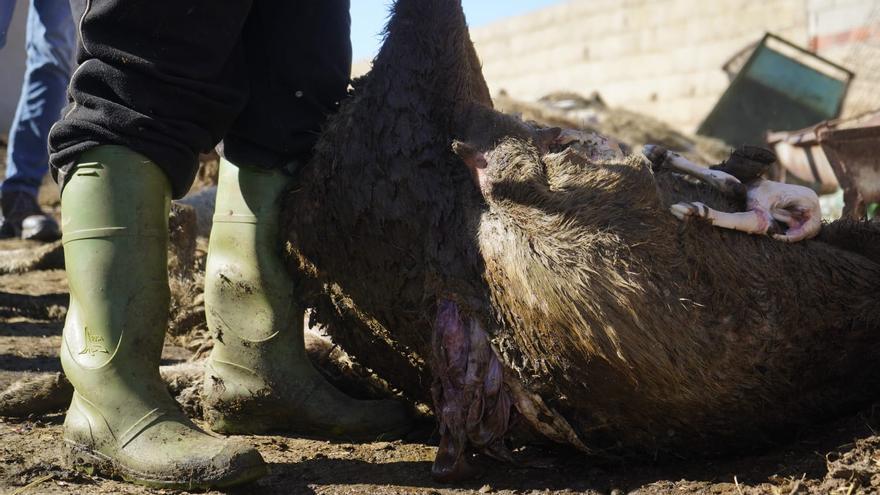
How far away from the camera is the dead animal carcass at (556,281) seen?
1675 millimetres

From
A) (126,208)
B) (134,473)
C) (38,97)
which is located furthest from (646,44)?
(134,473)

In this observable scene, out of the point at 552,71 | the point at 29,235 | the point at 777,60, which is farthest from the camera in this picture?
the point at 552,71

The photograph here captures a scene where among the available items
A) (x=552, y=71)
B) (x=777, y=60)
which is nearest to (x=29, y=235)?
(x=777, y=60)

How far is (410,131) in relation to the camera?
193 cm

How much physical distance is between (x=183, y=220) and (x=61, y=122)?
1.64m

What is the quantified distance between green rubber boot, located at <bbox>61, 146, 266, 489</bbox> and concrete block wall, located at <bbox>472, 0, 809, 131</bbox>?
31.7 ft

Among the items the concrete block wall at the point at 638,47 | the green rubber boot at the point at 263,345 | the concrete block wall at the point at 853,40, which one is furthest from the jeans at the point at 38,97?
the concrete block wall at the point at 638,47

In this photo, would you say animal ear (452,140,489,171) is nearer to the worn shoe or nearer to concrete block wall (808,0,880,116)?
the worn shoe

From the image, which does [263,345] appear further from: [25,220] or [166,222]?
[25,220]

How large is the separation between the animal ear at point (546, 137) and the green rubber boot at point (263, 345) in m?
0.61

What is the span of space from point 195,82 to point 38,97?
10.8 ft

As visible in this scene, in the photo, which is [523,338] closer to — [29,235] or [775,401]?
[775,401]

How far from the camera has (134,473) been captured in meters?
1.69

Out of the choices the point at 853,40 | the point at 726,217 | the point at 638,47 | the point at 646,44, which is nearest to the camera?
the point at 726,217
